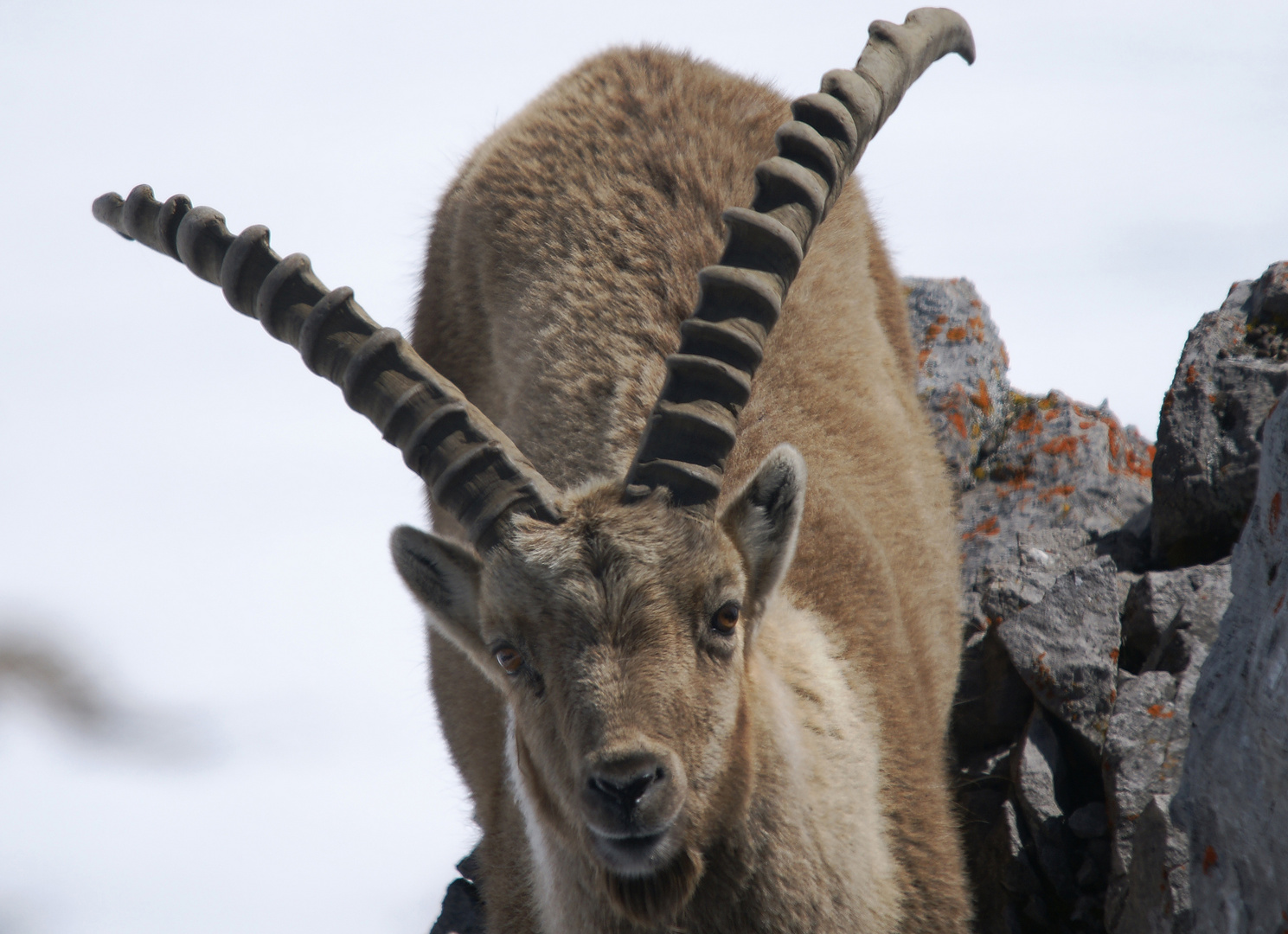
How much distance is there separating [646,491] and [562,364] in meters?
2.08

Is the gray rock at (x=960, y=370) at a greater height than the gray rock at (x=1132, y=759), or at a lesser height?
greater

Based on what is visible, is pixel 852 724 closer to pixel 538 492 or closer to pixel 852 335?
pixel 538 492

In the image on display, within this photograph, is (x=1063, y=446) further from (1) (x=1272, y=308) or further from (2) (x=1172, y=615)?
(2) (x=1172, y=615)

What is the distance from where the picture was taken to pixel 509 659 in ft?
14.0

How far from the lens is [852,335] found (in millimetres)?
6547

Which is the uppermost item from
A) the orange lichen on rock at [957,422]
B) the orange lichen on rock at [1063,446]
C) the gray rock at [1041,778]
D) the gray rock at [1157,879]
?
the orange lichen on rock at [957,422]

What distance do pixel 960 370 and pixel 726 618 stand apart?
5.17 meters

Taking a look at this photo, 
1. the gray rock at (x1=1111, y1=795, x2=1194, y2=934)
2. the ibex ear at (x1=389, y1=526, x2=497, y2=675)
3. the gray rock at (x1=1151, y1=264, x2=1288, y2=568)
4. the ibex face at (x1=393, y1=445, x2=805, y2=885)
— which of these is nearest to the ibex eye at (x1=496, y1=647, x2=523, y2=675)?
the ibex face at (x1=393, y1=445, x2=805, y2=885)

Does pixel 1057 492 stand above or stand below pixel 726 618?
Result: above

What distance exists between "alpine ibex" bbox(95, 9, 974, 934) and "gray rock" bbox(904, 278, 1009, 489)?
1.17m

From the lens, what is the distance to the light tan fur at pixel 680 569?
13.3 ft

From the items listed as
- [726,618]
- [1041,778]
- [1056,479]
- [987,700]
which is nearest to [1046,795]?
[1041,778]

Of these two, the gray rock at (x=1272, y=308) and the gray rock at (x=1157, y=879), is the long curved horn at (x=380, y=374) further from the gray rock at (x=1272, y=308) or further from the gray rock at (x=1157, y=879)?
the gray rock at (x=1272, y=308)

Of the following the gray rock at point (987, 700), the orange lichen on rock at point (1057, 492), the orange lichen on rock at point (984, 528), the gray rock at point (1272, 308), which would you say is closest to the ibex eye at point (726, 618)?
the gray rock at point (987, 700)
